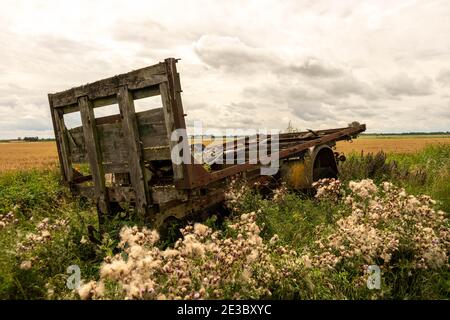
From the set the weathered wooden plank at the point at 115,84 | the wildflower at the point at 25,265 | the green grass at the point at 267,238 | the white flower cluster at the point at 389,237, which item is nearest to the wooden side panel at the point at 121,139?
the weathered wooden plank at the point at 115,84

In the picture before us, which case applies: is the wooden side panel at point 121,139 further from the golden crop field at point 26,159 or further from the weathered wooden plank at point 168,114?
the golden crop field at point 26,159

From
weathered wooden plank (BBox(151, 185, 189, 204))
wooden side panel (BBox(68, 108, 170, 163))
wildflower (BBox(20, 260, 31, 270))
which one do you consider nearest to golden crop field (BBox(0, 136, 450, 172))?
weathered wooden plank (BBox(151, 185, 189, 204))

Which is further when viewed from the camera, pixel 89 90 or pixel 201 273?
pixel 89 90

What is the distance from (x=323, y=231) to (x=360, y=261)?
1.02m

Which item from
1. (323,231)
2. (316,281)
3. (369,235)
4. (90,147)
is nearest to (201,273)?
(316,281)

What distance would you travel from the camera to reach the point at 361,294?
3078 mm

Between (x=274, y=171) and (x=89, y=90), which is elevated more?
(x=89, y=90)

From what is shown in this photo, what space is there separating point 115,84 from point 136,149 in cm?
81

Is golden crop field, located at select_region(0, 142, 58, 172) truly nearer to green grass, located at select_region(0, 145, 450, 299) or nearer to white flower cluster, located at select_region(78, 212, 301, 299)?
green grass, located at select_region(0, 145, 450, 299)

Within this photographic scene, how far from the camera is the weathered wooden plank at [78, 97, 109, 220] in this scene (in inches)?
182

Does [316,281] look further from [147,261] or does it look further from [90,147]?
[90,147]

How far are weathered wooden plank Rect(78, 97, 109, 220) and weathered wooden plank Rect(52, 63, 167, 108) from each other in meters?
0.15

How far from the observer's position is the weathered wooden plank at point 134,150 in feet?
13.6

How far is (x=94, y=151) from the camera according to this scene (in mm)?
4613
